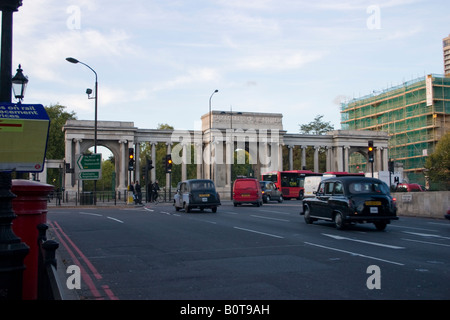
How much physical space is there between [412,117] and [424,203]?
177 feet

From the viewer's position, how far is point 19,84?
9688 millimetres

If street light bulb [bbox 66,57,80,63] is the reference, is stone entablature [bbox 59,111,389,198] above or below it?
below

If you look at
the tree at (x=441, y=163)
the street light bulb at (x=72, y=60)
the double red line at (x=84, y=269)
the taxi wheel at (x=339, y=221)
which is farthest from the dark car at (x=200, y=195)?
the tree at (x=441, y=163)

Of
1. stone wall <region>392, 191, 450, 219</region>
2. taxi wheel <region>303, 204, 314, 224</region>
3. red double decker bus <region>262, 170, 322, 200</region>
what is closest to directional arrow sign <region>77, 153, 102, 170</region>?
taxi wheel <region>303, 204, 314, 224</region>

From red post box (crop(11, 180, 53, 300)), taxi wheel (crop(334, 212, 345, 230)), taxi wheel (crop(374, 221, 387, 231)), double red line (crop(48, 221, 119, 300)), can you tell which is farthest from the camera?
taxi wheel (crop(374, 221, 387, 231))

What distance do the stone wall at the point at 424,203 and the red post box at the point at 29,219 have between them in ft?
65.6

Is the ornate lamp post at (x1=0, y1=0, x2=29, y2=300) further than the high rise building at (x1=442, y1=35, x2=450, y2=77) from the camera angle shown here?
No

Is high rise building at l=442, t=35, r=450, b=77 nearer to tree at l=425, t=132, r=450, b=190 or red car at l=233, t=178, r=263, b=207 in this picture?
tree at l=425, t=132, r=450, b=190

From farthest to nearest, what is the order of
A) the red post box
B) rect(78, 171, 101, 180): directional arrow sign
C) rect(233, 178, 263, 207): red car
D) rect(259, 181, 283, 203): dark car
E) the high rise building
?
1. the high rise building
2. rect(259, 181, 283, 203): dark car
3. rect(233, 178, 263, 207): red car
4. rect(78, 171, 101, 180): directional arrow sign
5. the red post box

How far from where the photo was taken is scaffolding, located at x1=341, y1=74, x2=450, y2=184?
70.9 m

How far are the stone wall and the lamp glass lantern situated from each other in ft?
62.6
